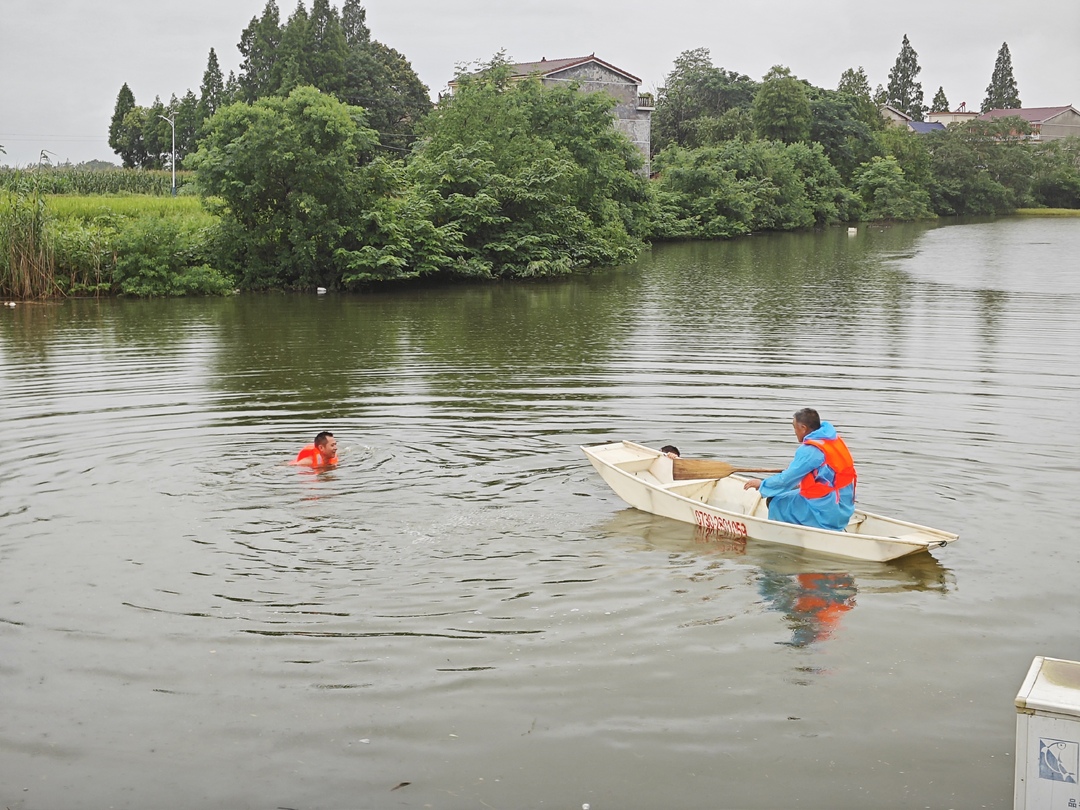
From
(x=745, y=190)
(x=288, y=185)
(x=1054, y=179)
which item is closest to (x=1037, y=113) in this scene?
(x=1054, y=179)

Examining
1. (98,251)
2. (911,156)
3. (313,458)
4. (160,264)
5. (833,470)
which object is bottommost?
(313,458)

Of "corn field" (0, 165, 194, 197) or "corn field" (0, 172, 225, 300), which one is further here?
"corn field" (0, 165, 194, 197)

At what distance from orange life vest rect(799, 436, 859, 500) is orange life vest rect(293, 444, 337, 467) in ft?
19.6

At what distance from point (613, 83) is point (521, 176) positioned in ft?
120

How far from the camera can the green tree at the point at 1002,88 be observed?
140 m

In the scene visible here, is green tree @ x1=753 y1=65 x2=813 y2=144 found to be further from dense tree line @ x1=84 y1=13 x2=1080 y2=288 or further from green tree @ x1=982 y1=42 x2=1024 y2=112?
green tree @ x1=982 y1=42 x2=1024 y2=112

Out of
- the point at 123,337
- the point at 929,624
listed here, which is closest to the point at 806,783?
the point at 929,624

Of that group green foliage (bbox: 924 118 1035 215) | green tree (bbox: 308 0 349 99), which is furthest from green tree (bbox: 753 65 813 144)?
green tree (bbox: 308 0 349 99)

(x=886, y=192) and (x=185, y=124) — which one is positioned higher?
(x=185, y=124)

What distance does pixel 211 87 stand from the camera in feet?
272

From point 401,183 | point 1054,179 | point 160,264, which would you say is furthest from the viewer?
point 1054,179

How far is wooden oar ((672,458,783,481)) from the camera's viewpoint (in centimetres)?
1241

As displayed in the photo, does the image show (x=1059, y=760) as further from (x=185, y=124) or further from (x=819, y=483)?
(x=185, y=124)

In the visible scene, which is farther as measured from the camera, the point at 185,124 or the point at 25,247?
the point at 185,124
